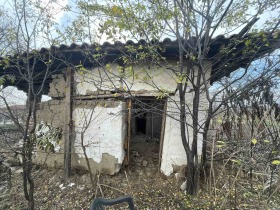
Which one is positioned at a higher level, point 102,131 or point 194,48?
point 194,48

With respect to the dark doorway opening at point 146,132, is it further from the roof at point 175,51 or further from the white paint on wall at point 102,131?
the roof at point 175,51

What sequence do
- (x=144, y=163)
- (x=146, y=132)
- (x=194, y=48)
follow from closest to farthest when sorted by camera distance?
(x=194, y=48), (x=144, y=163), (x=146, y=132)

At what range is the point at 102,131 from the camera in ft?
13.3

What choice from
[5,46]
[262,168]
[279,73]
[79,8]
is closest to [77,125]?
[5,46]

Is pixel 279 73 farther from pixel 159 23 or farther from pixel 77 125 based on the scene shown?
pixel 77 125

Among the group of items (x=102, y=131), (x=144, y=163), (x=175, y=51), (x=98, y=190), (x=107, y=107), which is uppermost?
(x=175, y=51)

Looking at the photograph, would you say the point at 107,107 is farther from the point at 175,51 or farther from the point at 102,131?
the point at 175,51

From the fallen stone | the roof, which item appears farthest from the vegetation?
the fallen stone

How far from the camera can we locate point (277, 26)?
259 centimetres

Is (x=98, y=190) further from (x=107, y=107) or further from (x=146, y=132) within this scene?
(x=146, y=132)

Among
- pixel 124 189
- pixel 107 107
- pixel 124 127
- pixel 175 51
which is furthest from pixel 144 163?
pixel 175 51

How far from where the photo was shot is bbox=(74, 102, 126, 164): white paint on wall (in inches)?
156

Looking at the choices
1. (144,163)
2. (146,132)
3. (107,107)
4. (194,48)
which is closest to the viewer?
(194,48)

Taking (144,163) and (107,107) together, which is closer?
(107,107)
